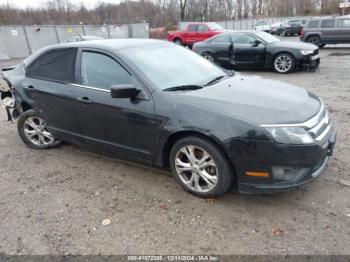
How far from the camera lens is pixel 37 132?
4.91 meters

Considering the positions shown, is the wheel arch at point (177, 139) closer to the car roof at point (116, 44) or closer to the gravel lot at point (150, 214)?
the gravel lot at point (150, 214)

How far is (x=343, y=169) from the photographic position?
12.5ft

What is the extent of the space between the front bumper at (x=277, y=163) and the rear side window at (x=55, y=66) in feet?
8.14

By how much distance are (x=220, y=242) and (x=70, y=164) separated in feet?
8.21

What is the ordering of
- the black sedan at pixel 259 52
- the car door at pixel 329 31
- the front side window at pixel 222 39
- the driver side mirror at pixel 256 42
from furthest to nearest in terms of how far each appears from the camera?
1. the car door at pixel 329 31
2. the front side window at pixel 222 39
3. the driver side mirror at pixel 256 42
4. the black sedan at pixel 259 52

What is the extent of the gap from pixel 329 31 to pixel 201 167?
16.8 m

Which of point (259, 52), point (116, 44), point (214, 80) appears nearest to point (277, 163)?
point (214, 80)

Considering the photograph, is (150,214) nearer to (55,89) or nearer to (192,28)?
(55,89)

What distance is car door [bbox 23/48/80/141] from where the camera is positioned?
4098mm

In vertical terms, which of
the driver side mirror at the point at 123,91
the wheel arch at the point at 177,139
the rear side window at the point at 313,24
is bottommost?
the wheel arch at the point at 177,139

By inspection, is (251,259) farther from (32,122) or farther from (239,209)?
(32,122)

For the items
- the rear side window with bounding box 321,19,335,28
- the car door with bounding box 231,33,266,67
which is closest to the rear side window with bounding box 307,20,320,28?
the rear side window with bounding box 321,19,335,28

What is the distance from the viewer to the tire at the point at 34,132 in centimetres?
484

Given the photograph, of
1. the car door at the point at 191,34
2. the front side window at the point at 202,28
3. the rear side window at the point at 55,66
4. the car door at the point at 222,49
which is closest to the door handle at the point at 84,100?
the rear side window at the point at 55,66
